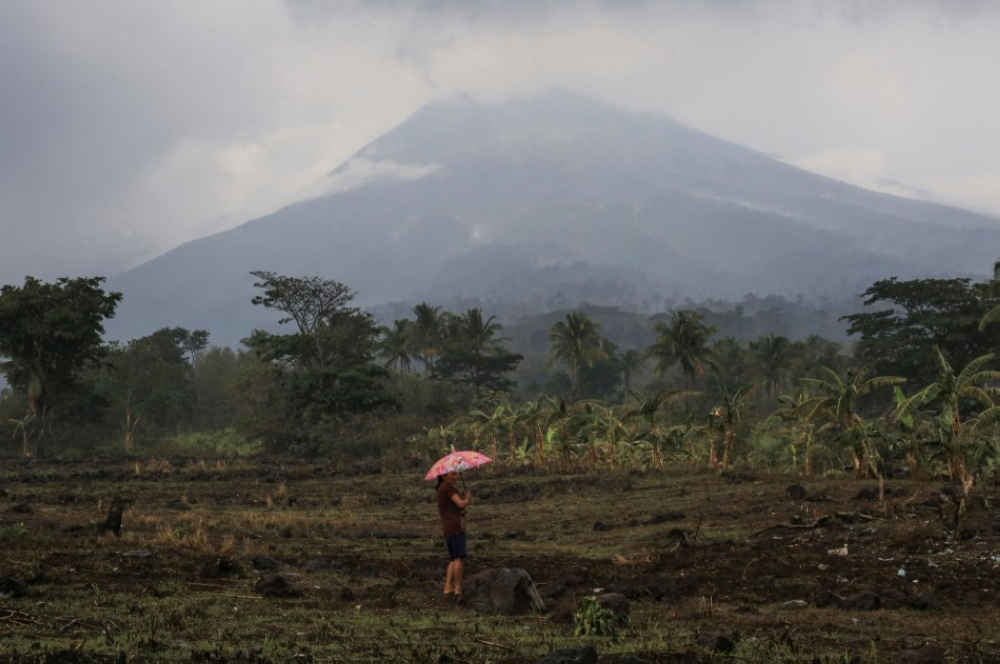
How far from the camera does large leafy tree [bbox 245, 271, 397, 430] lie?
1885 inches

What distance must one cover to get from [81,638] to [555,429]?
23.9 meters

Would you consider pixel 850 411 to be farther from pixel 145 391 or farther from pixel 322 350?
pixel 145 391

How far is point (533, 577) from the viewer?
1207cm

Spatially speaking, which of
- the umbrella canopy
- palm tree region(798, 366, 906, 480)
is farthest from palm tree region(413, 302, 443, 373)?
the umbrella canopy

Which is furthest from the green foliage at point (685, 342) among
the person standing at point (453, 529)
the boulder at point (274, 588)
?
the boulder at point (274, 588)

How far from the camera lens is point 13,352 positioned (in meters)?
45.2

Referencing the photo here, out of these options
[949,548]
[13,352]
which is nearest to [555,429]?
[949,548]

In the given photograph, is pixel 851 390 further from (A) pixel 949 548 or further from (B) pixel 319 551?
(B) pixel 319 551

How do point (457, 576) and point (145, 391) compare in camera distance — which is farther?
point (145, 391)

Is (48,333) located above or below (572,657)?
above

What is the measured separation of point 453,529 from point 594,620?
3.14 m

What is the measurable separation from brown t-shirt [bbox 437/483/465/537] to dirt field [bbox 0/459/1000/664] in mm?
792

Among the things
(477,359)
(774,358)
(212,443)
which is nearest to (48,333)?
(212,443)

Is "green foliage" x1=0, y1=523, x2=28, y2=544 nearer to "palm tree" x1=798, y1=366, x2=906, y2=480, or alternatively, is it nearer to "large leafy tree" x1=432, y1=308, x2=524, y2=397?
"palm tree" x1=798, y1=366, x2=906, y2=480
